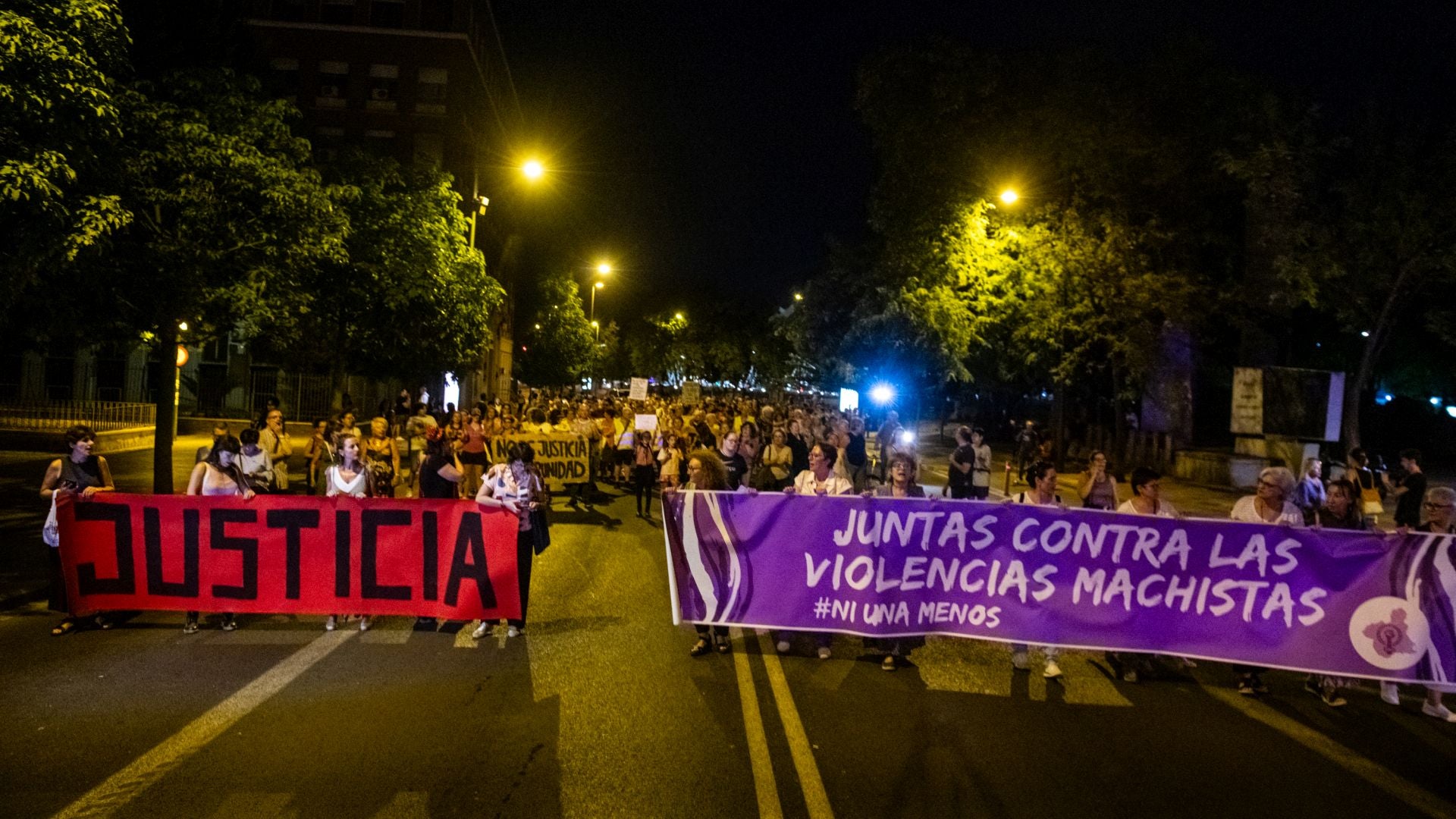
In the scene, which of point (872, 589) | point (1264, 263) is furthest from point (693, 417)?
point (1264, 263)

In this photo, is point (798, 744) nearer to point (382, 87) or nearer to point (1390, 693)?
point (1390, 693)

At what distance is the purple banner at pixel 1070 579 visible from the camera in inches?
266

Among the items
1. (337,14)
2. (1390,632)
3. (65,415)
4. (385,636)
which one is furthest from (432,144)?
(1390,632)

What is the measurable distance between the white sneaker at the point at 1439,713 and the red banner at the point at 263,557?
665 centimetres

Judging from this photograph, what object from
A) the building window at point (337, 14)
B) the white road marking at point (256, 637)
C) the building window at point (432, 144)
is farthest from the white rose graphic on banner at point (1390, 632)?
the building window at point (337, 14)

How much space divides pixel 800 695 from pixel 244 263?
9.97 meters

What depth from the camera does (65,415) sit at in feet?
73.2

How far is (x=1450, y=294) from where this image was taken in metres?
26.6

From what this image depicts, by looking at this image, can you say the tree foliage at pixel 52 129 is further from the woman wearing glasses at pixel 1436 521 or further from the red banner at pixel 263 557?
Result: the woman wearing glasses at pixel 1436 521

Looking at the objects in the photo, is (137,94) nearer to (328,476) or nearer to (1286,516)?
(328,476)

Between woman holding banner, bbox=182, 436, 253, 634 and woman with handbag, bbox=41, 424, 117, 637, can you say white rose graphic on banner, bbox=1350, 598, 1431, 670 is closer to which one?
woman holding banner, bbox=182, 436, 253, 634

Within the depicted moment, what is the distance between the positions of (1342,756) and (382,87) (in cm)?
4641

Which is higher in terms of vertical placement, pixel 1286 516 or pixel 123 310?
pixel 123 310

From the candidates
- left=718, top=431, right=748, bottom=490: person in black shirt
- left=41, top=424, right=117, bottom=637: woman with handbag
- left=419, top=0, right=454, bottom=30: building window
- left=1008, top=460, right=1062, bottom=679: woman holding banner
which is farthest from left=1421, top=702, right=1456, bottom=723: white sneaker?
left=419, top=0, right=454, bottom=30: building window
